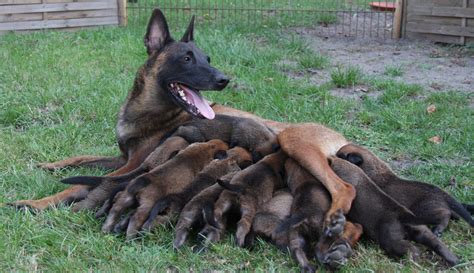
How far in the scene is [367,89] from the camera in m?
8.16

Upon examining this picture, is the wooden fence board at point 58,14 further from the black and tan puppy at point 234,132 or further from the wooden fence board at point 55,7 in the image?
the black and tan puppy at point 234,132

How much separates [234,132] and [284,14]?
7.45 m

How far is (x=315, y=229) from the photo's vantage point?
421 cm

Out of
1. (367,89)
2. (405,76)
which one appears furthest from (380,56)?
(367,89)

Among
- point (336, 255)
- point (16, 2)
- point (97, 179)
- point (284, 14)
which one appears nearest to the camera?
point (336, 255)

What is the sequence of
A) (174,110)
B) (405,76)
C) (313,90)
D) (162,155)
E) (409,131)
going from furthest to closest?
(405,76), (313,90), (409,131), (174,110), (162,155)

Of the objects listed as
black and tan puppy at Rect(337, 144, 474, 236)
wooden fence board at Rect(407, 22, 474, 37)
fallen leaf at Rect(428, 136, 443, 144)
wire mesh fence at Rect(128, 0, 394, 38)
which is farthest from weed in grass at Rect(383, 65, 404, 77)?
black and tan puppy at Rect(337, 144, 474, 236)

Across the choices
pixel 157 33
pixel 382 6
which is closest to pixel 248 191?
pixel 157 33

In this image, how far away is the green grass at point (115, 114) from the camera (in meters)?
4.20

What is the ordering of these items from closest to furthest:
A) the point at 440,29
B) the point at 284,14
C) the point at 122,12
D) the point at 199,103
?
the point at 199,103 → the point at 440,29 → the point at 122,12 → the point at 284,14

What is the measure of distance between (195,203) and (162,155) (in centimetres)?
78

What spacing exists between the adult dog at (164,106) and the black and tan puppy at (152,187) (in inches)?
25.4

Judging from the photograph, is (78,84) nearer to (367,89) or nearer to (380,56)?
(367,89)

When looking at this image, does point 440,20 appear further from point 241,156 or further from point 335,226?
point 335,226
